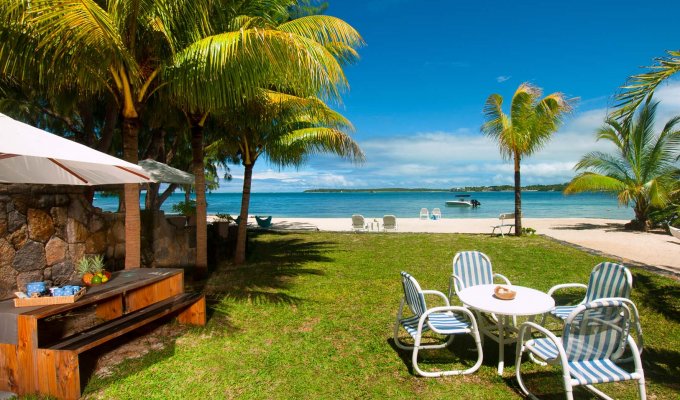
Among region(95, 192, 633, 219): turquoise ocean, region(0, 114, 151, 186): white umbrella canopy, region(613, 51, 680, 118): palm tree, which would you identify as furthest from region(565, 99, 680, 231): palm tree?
region(0, 114, 151, 186): white umbrella canopy

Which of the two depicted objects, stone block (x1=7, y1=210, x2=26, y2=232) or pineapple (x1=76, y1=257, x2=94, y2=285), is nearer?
pineapple (x1=76, y1=257, x2=94, y2=285)

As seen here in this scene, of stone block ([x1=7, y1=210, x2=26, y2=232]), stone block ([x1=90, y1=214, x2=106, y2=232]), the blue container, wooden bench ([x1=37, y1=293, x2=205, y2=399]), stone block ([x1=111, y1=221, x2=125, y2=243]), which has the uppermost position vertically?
stone block ([x1=7, y1=210, x2=26, y2=232])

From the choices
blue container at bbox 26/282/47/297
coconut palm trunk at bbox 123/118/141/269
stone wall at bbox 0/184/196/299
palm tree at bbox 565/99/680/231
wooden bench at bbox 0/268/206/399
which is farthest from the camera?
palm tree at bbox 565/99/680/231

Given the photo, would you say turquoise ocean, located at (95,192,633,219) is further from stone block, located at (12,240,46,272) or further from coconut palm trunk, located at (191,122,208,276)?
stone block, located at (12,240,46,272)

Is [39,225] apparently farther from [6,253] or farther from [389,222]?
[389,222]

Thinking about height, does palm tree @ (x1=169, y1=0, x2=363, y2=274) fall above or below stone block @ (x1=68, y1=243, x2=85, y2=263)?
above

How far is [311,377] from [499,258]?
742cm

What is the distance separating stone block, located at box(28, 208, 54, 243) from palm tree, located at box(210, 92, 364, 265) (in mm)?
3556

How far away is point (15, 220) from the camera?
4766mm

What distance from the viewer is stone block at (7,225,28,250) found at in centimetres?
472

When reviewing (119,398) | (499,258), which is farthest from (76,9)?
(499,258)

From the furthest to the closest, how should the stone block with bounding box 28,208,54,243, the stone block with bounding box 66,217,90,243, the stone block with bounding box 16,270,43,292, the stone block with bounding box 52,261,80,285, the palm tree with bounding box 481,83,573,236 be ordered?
the palm tree with bounding box 481,83,573,236
the stone block with bounding box 66,217,90,243
the stone block with bounding box 52,261,80,285
the stone block with bounding box 28,208,54,243
the stone block with bounding box 16,270,43,292

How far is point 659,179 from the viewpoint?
14680mm

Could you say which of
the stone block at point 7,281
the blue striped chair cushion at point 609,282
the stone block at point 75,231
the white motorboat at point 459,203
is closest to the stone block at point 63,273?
the stone block at point 75,231
